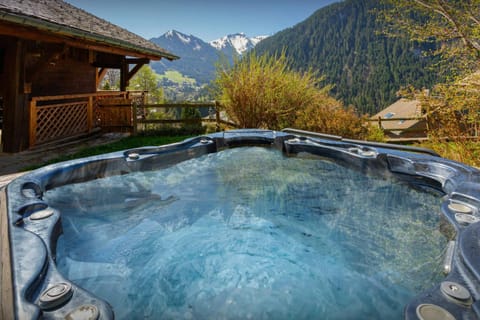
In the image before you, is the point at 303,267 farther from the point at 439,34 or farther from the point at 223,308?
the point at 439,34

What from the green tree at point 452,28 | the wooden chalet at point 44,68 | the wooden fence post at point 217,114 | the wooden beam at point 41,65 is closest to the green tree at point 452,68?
the green tree at point 452,28

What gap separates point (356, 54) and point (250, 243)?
106 metres

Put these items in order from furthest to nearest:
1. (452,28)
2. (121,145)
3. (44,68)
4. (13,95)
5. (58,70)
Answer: (58,70)
(121,145)
(44,68)
(452,28)
(13,95)

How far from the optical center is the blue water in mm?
1549

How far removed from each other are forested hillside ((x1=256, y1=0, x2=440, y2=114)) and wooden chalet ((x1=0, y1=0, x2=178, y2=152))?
2218 inches

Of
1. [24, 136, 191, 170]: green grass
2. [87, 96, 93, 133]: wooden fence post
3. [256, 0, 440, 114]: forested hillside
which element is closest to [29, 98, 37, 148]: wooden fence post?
[24, 136, 191, 170]: green grass

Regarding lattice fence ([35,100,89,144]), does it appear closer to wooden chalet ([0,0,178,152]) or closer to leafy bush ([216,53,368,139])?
wooden chalet ([0,0,178,152])

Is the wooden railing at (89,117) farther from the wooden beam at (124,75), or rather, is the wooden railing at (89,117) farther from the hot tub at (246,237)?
the hot tub at (246,237)

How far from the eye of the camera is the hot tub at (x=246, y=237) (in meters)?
1.38

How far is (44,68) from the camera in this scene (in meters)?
6.90

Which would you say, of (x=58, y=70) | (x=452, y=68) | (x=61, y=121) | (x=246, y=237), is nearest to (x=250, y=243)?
(x=246, y=237)

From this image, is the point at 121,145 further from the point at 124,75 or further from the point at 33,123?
the point at 124,75

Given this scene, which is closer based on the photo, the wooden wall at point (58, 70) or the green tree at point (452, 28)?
the green tree at point (452, 28)

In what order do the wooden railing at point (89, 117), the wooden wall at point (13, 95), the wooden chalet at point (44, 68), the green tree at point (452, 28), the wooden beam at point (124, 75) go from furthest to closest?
the wooden beam at point (124, 75) → the wooden railing at point (89, 117) → the green tree at point (452, 28) → the wooden wall at point (13, 95) → the wooden chalet at point (44, 68)
